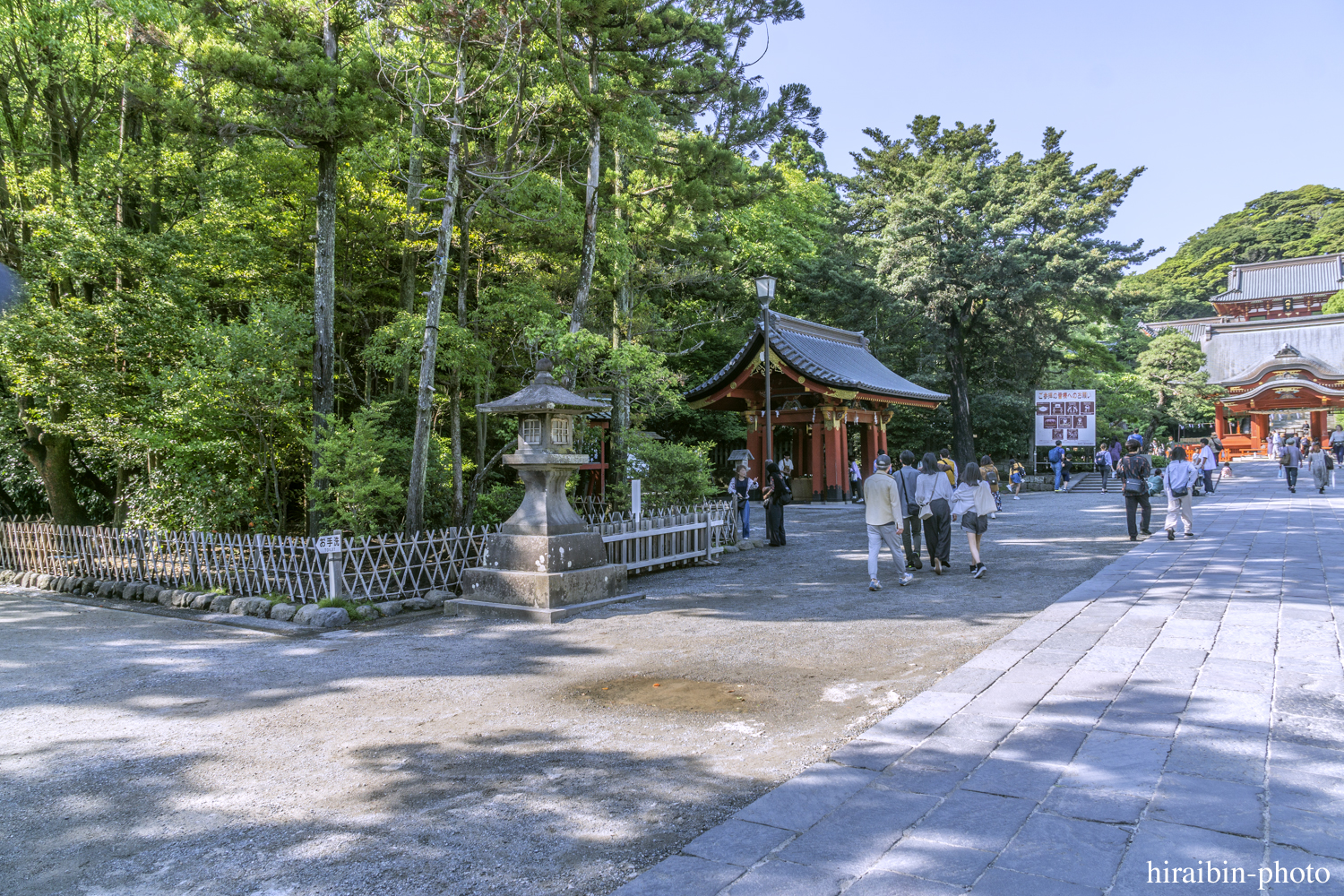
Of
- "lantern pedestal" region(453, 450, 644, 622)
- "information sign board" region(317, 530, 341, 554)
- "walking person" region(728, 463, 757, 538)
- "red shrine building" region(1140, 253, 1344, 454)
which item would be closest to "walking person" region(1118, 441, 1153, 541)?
"walking person" region(728, 463, 757, 538)

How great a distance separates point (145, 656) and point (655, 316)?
44.5ft

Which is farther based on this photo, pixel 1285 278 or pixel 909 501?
pixel 1285 278

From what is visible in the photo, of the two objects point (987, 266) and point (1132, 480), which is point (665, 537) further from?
point (987, 266)

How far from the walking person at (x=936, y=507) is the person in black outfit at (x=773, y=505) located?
10.8 ft

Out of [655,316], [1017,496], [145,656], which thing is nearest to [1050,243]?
[1017,496]

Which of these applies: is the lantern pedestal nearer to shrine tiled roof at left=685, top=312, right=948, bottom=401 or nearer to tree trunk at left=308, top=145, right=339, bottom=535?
tree trunk at left=308, top=145, right=339, bottom=535

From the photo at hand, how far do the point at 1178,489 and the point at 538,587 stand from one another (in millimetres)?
10136

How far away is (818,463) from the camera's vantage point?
909 inches

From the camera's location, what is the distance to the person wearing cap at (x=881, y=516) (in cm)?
889

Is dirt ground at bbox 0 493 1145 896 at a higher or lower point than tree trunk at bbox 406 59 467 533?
lower

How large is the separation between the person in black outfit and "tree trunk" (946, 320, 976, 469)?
15550 mm

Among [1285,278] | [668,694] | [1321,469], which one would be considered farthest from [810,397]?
[1285,278]

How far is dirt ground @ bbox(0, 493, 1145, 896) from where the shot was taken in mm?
3145

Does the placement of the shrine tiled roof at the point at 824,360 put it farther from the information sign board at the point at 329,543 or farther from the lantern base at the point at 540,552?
the information sign board at the point at 329,543
